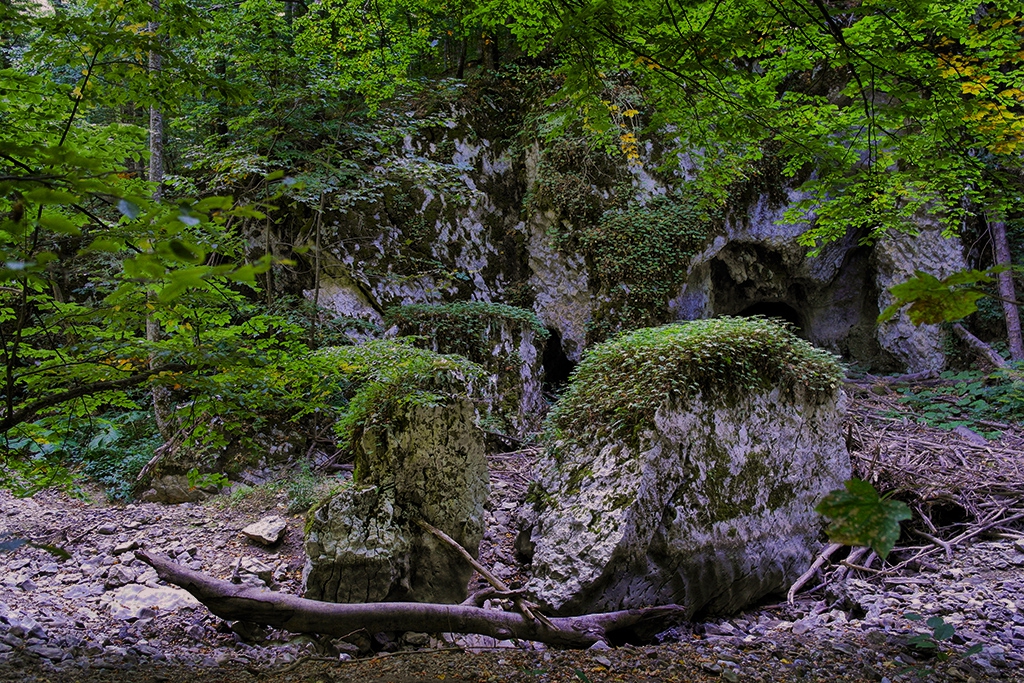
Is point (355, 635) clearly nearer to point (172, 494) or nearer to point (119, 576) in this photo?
point (119, 576)

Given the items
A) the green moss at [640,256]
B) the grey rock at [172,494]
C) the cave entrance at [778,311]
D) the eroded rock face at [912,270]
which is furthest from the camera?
the cave entrance at [778,311]

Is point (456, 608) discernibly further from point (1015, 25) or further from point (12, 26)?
point (1015, 25)

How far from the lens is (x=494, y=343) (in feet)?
26.2

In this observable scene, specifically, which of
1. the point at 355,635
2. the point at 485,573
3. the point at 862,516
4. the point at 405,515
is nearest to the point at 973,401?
the point at 485,573

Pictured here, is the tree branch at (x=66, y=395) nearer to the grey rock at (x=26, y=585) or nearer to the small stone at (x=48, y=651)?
the small stone at (x=48, y=651)

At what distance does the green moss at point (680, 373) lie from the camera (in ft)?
14.3

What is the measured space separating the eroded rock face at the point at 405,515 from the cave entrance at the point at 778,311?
8898 millimetres

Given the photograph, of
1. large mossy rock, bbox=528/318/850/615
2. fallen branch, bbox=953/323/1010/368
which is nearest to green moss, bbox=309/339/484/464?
large mossy rock, bbox=528/318/850/615

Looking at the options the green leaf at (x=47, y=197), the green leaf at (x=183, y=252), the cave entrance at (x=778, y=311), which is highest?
the cave entrance at (x=778, y=311)

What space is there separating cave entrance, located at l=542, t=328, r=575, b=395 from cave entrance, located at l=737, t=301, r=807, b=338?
418cm

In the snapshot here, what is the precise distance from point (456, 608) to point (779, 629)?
8.07ft

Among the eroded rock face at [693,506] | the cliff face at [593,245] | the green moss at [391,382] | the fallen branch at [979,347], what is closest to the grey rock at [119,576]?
the green moss at [391,382]

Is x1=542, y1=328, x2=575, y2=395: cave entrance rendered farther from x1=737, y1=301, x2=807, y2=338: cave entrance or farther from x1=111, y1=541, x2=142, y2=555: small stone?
x1=111, y1=541, x2=142, y2=555: small stone

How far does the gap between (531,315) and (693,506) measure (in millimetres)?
4891
